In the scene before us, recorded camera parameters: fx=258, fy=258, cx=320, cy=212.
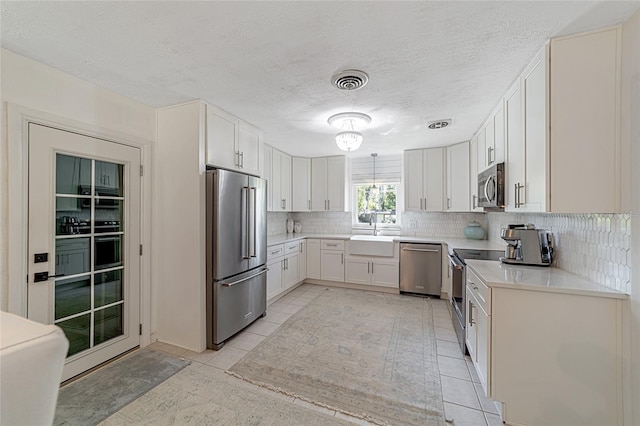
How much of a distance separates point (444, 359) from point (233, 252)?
230 centimetres

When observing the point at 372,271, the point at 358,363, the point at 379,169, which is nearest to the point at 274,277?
the point at 372,271

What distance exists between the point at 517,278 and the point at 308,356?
185 cm

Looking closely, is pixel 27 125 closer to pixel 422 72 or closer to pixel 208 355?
pixel 208 355

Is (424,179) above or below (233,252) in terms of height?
above

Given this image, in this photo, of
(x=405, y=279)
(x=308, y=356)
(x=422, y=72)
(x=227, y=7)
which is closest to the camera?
(x=227, y=7)

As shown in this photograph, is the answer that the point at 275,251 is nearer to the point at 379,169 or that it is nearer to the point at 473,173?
the point at 379,169

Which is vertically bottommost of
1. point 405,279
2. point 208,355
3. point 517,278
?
point 208,355

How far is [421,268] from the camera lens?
4055 millimetres

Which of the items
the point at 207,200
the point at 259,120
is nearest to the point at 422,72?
the point at 259,120

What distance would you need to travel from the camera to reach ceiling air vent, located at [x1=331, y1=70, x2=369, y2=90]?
1.92 metres

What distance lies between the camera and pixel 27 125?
1797 mm

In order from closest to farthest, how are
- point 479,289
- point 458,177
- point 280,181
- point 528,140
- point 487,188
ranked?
point 528,140, point 479,289, point 487,188, point 458,177, point 280,181

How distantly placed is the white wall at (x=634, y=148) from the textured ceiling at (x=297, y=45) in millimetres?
163

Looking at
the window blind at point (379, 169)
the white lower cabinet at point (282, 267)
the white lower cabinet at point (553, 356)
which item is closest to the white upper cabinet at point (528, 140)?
the white lower cabinet at point (553, 356)
